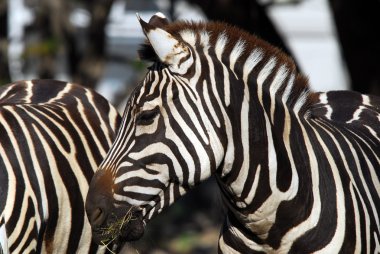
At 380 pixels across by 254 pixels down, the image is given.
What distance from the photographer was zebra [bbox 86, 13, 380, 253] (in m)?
4.52

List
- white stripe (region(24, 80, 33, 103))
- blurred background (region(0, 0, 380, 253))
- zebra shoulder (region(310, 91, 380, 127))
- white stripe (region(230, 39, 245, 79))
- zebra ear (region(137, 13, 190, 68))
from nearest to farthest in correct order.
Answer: zebra ear (region(137, 13, 190, 68))
white stripe (region(230, 39, 245, 79))
zebra shoulder (region(310, 91, 380, 127))
white stripe (region(24, 80, 33, 103))
blurred background (region(0, 0, 380, 253))

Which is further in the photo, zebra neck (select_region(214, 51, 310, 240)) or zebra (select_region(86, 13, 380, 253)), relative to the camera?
zebra neck (select_region(214, 51, 310, 240))

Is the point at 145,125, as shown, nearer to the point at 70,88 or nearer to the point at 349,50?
the point at 70,88

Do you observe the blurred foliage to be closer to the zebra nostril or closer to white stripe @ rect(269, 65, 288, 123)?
white stripe @ rect(269, 65, 288, 123)

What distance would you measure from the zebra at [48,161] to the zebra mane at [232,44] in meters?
1.16

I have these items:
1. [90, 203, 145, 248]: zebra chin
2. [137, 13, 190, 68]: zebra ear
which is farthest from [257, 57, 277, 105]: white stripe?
[90, 203, 145, 248]: zebra chin

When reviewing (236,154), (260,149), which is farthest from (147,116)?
(260,149)

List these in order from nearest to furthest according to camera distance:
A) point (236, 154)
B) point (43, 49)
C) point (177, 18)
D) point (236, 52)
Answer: point (236, 154) → point (236, 52) → point (177, 18) → point (43, 49)

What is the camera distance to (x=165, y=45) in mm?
4512

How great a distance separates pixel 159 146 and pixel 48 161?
1364 mm

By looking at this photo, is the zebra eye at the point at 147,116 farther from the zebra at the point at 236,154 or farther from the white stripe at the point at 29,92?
the white stripe at the point at 29,92

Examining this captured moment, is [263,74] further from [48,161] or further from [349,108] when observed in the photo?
[48,161]

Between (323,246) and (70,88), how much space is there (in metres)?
2.80

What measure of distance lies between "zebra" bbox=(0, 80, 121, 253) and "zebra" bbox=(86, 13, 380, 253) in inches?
27.7
